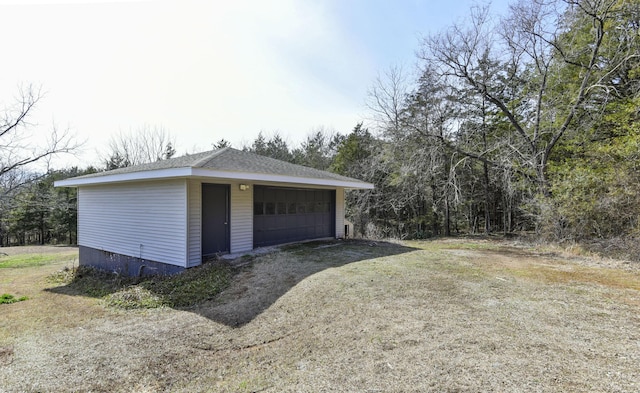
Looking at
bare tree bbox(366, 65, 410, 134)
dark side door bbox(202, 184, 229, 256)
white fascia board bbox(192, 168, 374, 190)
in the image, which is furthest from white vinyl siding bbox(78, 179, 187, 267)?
bare tree bbox(366, 65, 410, 134)

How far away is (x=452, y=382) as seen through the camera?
2395mm

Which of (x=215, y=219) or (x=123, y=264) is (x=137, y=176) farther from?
(x=123, y=264)

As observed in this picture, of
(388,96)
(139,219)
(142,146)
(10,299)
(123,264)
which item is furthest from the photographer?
(142,146)

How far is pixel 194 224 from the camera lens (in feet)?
23.6

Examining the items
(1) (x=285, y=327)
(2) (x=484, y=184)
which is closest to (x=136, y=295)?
(1) (x=285, y=327)

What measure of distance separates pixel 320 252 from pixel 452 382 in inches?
240

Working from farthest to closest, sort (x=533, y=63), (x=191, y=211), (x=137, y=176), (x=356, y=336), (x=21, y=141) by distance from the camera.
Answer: (x=21, y=141)
(x=533, y=63)
(x=137, y=176)
(x=191, y=211)
(x=356, y=336)

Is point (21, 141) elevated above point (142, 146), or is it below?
below

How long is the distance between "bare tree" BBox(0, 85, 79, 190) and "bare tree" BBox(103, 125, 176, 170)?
47.2 ft

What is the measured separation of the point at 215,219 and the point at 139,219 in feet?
7.41

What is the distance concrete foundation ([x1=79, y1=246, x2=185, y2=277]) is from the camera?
7.65 m

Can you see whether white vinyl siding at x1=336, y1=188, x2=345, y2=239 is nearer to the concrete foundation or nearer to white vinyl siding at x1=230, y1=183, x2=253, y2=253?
white vinyl siding at x1=230, y1=183, x2=253, y2=253

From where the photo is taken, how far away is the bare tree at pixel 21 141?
470 inches

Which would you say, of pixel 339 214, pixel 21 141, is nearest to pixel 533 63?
pixel 339 214
